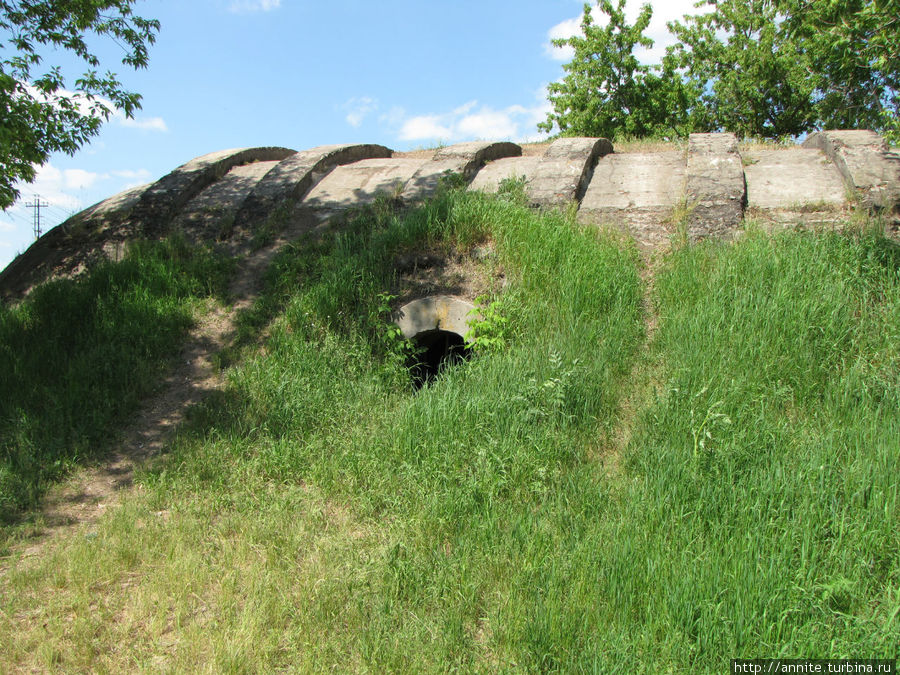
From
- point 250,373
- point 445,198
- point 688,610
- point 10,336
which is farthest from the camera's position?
point 445,198

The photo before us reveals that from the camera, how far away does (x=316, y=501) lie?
4.91 metres

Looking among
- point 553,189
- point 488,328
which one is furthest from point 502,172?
point 488,328

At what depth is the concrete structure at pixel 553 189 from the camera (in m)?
7.76

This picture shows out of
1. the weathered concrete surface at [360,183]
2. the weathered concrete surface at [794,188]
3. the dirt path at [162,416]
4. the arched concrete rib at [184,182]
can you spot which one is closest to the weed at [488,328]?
the dirt path at [162,416]

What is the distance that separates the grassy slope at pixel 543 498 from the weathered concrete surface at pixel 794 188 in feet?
2.83

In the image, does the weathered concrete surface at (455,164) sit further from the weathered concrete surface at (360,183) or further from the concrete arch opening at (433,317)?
the concrete arch opening at (433,317)

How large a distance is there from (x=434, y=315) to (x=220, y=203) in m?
4.61

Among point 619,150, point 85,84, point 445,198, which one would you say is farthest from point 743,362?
point 85,84

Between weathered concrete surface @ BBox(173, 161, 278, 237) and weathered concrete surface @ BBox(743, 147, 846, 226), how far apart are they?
22.8ft

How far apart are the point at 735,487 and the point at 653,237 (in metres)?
4.20

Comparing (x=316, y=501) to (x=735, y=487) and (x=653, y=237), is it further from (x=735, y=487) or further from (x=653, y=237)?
(x=653, y=237)

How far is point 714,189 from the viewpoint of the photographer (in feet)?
26.2

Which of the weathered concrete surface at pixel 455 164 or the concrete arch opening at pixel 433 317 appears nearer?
the concrete arch opening at pixel 433 317

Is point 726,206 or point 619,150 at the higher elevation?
point 619,150
